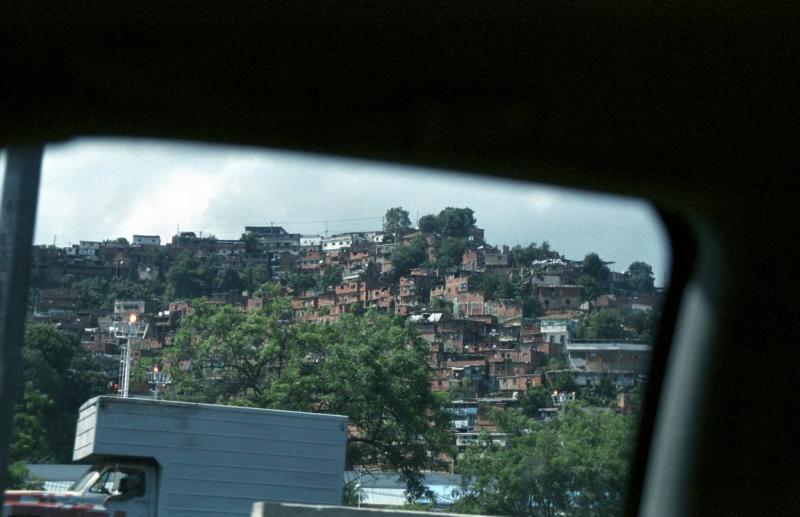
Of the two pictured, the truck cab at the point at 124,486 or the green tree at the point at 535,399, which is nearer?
the truck cab at the point at 124,486

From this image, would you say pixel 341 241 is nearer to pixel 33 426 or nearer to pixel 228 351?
pixel 228 351

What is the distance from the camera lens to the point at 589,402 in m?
20.7

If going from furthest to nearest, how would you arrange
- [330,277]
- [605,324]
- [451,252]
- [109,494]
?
[330,277] → [451,252] → [605,324] → [109,494]

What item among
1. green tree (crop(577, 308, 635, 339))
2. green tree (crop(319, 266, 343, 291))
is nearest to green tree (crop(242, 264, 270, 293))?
green tree (crop(319, 266, 343, 291))

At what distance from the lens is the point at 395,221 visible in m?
26.2

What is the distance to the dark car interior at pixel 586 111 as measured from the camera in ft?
13.6

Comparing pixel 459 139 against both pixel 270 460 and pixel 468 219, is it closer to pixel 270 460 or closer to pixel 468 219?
Answer: pixel 270 460

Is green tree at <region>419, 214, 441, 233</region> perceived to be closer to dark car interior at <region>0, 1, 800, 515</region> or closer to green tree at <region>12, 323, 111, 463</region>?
green tree at <region>12, 323, 111, 463</region>

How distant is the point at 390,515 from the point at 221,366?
22.8 meters

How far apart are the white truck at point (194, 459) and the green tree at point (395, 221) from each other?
10459 mm

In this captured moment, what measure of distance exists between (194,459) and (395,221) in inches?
554

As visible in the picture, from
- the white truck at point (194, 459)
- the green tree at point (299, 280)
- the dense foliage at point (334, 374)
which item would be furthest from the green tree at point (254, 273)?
the white truck at point (194, 459)

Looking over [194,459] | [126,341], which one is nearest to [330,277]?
[126,341]

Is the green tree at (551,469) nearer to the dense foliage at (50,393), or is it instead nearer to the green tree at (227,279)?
the green tree at (227,279)
